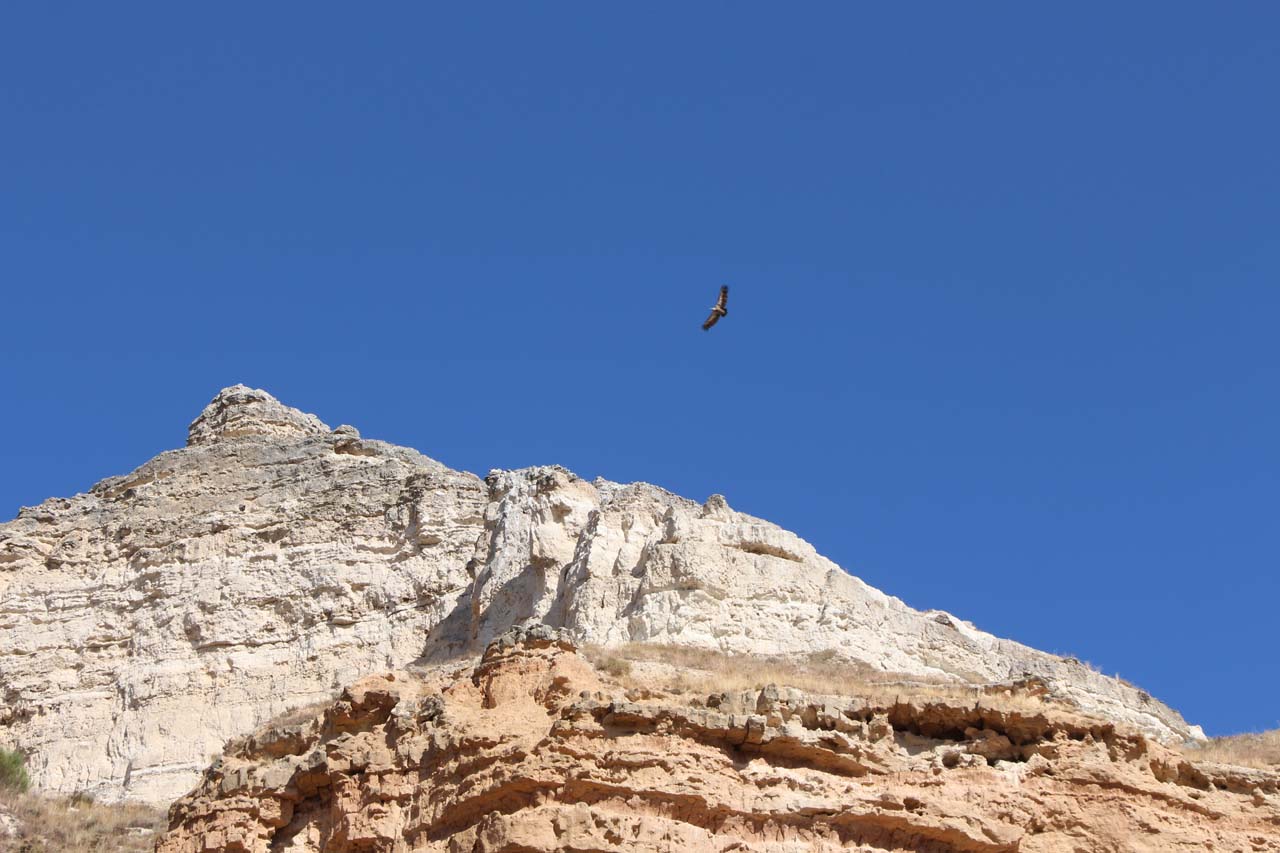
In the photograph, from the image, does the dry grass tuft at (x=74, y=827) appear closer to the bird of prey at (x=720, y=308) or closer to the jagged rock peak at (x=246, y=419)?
the bird of prey at (x=720, y=308)

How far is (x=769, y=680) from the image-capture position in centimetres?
2223

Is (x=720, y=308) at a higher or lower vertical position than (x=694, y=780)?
higher

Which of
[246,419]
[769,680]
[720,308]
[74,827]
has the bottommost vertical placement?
[74,827]

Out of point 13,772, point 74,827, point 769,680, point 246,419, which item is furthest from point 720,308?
point 246,419

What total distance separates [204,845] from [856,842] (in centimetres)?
741

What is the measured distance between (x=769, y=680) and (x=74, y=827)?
45.5 ft

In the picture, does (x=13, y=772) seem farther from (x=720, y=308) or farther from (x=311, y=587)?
(x=720, y=308)

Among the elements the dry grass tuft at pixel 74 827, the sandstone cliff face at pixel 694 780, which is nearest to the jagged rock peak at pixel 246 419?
the dry grass tuft at pixel 74 827

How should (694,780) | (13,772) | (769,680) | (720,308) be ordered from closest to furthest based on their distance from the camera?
(694,780)
(769,680)
(720,308)
(13,772)

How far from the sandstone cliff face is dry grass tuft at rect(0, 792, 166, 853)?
26.2 ft

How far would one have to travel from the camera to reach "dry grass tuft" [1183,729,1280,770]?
2123cm

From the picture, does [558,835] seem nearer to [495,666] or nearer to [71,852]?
[495,666]

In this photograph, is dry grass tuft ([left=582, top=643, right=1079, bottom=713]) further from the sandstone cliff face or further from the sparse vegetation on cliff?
the sparse vegetation on cliff

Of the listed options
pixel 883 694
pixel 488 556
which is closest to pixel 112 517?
pixel 488 556
